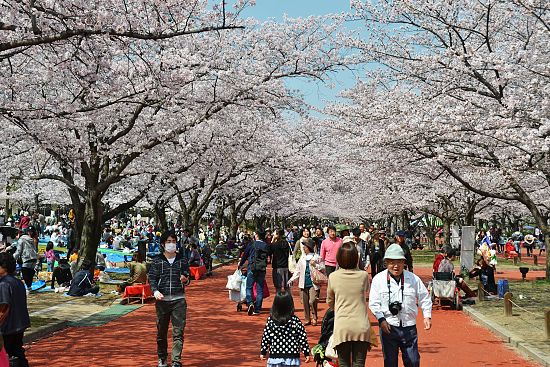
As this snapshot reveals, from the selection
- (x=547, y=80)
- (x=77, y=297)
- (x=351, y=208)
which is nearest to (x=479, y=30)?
(x=547, y=80)

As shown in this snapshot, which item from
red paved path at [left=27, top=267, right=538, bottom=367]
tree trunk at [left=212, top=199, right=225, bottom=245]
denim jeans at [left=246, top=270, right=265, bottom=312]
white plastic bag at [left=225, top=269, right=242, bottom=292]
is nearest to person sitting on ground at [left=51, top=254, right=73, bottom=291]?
red paved path at [left=27, top=267, right=538, bottom=367]

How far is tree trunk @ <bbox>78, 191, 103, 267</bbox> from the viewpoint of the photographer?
17359 mm

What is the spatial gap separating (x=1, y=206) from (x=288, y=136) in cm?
4165

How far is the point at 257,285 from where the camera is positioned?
1376cm

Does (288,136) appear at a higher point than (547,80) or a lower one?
higher

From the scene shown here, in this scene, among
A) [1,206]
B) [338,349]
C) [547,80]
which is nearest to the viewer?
[338,349]

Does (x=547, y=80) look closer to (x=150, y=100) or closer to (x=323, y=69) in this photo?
(x=323, y=69)

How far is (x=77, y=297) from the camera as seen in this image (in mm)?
16000

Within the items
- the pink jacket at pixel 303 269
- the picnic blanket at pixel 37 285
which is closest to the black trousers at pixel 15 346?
the pink jacket at pixel 303 269

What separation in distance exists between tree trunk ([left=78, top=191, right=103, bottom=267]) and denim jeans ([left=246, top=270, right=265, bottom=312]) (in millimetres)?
5586

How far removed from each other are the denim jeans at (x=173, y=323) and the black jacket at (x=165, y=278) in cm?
13

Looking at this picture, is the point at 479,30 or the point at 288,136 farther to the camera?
the point at 288,136

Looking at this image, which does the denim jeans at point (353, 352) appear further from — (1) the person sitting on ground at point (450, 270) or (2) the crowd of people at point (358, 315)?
(1) the person sitting on ground at point (450, 270)

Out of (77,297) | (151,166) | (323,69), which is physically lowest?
(77,297)
